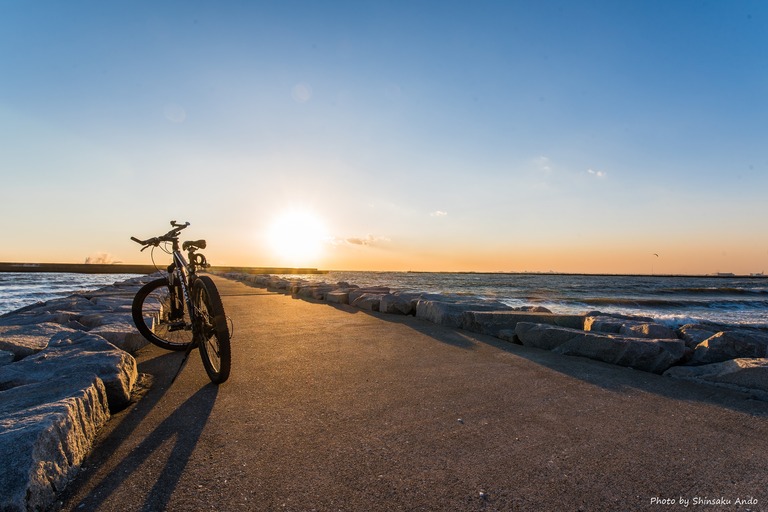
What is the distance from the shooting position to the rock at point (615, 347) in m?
3.76

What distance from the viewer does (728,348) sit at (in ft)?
12.5

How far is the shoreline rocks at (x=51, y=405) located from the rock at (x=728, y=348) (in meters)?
4.99

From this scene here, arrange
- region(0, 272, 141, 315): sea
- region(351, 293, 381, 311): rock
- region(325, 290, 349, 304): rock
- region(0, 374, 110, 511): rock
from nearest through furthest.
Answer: region(0, 374, 110, 511): rock → region(351, 293, 381, 311): rock → region(325, 290, 349, 304): rock → region(0, 272, 141, 315): sea

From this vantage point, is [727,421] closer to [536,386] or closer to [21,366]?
[536,386]

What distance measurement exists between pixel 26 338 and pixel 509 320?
5673mm

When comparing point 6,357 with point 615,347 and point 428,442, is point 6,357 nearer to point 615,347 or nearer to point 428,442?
point 428,442

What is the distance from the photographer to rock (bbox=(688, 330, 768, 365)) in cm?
378

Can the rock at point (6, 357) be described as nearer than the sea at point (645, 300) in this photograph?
Yes

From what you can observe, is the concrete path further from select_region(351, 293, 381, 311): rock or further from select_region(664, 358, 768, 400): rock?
select_region(351, 293, 381, 311): rock

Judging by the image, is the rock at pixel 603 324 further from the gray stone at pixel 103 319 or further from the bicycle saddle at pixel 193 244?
the gray stone at pixel 103 319

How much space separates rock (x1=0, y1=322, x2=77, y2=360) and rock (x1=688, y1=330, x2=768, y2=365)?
626 centimetres

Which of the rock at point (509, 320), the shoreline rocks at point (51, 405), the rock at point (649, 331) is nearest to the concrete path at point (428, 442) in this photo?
the shoreline rocks at point (51, 405)

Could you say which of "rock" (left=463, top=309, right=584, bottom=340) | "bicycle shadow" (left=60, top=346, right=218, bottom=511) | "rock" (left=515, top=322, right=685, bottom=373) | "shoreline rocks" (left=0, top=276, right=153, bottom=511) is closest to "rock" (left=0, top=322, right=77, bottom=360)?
"shoreline rocks" (left=0, top=276, right=153, bottom=511)

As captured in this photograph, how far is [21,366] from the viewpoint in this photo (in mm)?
2805
